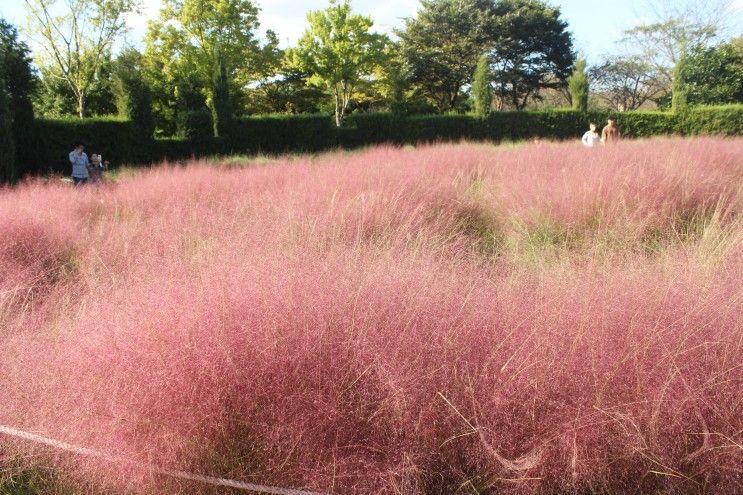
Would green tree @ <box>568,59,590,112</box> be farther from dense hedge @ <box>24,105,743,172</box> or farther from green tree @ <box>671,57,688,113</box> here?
green tree @ <box>671,57,688,113</box>

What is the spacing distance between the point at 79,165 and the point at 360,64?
74.2ft

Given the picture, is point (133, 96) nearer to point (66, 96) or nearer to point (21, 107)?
point (21, 107)

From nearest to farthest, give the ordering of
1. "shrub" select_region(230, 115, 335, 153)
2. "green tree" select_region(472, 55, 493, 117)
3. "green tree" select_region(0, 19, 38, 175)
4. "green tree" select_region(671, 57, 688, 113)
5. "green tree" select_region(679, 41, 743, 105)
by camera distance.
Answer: "green tree" select_region(0, 19, 38, 175)
"shrub" select_region(230, 115, 335, 153)
"green tree" select_region(472, 55, 493, 117)
"green tree" select_region(671, 57, 688, 113)
"green tree" select_region(679, 41, 743, 105)

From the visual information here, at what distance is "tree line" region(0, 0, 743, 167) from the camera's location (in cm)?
2588

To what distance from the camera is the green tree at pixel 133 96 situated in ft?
56.5

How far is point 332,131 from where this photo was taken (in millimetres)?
21609

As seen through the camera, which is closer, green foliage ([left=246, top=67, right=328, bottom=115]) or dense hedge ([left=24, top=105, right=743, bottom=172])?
dense hedge ([left=24, top=105, right=743, bottom=172])

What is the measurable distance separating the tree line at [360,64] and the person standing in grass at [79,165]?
905cm

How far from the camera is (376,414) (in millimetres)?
1690

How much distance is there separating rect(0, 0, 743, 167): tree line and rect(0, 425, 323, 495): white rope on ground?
60.4 feet

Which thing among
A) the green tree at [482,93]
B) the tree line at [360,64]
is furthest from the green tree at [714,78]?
the green tree at [482,93]

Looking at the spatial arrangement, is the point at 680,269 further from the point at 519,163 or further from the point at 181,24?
the point at 181,24

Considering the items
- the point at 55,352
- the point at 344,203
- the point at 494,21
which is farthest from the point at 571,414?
the point at 494,21

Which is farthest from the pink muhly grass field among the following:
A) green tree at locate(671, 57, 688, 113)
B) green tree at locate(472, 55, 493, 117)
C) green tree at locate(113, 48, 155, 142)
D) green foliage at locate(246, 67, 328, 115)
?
green foliage at locate(246, 67, 328, 115)
